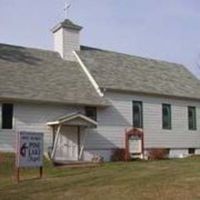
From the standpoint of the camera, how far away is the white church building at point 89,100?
27141 millimetres

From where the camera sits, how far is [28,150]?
1842 centimetres

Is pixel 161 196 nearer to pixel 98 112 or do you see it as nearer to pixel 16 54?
pixel 98 112

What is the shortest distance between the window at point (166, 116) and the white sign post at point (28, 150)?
15834 mm

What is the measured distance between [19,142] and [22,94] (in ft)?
29.3

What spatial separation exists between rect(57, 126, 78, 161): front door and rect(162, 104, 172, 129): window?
7.23 metres

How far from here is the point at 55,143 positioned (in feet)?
90.2

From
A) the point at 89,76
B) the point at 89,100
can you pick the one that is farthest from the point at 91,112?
the point at 89,76

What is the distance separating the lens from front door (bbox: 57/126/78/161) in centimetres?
2797

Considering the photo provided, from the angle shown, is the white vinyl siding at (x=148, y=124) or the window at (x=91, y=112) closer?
the window at (x=91, y=112)

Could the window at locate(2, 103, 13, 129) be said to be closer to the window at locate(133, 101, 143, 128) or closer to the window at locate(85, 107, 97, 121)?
the window at locate(85, 107, 97, 121)

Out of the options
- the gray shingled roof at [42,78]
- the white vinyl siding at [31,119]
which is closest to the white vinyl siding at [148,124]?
the gray shingled roof at [42,78]

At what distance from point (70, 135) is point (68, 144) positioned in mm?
540

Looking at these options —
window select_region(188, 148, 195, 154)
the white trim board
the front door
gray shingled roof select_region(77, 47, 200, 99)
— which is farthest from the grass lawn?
window select_region(188, 148, 195, 154)

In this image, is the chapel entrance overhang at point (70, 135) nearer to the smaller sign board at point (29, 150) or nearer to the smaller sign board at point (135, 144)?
the smaller sign board at point (135, 144)
